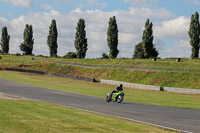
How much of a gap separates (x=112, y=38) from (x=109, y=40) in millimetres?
1195

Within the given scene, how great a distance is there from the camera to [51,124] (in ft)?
43.1

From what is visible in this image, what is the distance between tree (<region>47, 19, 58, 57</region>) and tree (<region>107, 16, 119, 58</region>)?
91.0 ft

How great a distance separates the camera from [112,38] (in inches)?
4023

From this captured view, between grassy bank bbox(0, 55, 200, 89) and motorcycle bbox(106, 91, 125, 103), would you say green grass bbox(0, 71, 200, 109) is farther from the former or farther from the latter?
grassy bank bbox(0, 55, 200, 89)

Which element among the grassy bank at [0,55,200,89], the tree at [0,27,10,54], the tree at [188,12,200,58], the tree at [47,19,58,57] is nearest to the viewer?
the grassy bank at [0,55,200,89]

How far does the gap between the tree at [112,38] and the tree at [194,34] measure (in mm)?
25044

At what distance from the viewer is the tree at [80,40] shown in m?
111

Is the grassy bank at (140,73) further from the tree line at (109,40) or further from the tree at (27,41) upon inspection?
the tree at (27,41)

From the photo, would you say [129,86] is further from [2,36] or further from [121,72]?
[2,36]

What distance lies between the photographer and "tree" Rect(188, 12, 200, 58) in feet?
277

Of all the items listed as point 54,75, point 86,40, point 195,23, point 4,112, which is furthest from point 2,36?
point 4,112

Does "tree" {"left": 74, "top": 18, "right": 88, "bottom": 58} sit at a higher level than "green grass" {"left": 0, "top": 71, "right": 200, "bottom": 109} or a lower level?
higher

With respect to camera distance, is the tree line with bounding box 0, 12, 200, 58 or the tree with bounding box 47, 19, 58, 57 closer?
the tree line with bounding box 0, 12, 200, 58

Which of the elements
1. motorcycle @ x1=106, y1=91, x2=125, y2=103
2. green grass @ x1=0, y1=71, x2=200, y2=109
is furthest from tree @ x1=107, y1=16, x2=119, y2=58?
motorcycle @ x1=106, y1=91, x2=125, y2=103
